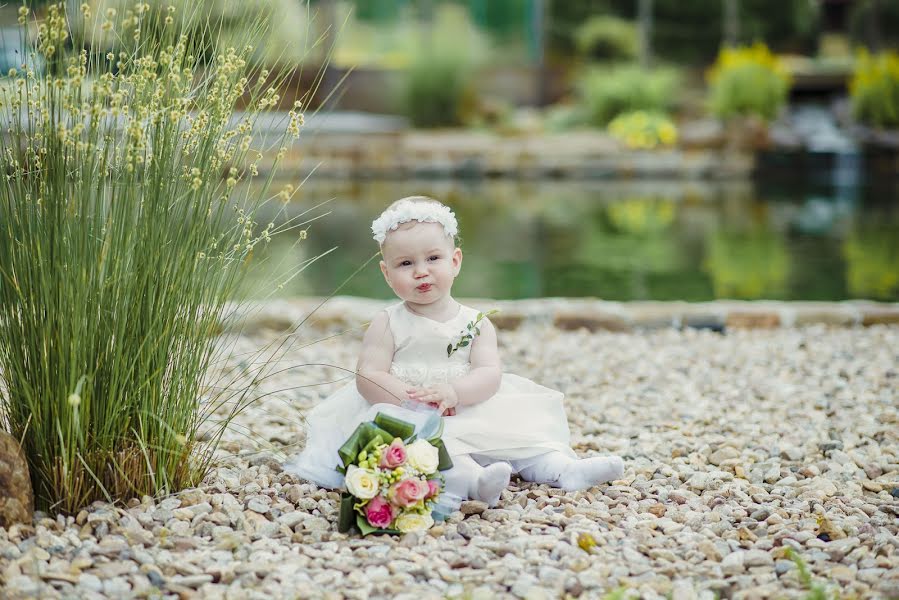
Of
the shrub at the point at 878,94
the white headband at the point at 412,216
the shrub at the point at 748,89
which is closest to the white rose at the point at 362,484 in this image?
the white headband at the point at 412,216

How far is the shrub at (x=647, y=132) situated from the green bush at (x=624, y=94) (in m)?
0.68

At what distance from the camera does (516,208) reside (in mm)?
9688

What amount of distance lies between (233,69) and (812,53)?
17.4m

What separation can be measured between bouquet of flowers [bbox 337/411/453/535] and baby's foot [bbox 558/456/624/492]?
39 centimetres

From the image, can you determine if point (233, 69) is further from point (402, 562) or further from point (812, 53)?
point (812, 53)

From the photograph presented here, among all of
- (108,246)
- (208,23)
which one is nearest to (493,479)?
(108,246)

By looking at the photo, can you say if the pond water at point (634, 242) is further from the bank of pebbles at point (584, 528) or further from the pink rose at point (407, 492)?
the pink rose at point (407, 492)

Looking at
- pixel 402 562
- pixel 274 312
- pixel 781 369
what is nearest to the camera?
pixel 402 562

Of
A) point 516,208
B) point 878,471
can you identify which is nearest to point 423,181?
point 516,208

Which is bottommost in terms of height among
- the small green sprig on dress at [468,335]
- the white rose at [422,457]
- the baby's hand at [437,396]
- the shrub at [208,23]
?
the white rose at [422,457]

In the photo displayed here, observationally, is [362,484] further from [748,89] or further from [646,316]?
[748,89]

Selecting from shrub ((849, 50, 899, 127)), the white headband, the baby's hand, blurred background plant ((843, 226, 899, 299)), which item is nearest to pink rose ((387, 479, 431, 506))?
the baby's hand

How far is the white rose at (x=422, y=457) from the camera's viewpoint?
205cm

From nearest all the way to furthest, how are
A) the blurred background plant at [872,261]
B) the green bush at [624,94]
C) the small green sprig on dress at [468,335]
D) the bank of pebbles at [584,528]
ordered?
the bank of pebbles at [584,528]
the small green sprig on dress at [468,335]
the blurred background plant at [872,261]
the green bush at [624,94]
